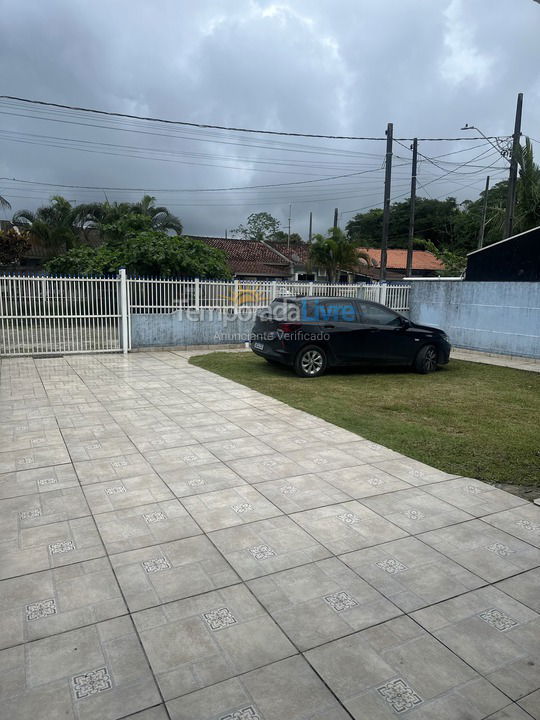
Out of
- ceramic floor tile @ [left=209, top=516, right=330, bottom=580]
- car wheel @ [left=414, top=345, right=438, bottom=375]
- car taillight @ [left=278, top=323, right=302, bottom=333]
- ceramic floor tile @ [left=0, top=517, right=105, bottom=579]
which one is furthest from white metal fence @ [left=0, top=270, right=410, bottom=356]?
ceramic floor tile @ [left=0, top=517, right=105, bottom=579]

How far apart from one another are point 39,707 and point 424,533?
8.26 ft

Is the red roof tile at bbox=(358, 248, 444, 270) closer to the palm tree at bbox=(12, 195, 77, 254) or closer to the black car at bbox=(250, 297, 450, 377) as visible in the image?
the palm tree at bbox=(12, 195, 77, 254)

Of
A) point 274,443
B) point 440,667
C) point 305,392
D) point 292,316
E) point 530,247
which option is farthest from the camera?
point 530,247

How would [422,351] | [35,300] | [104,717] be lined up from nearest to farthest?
[104,717] < [422,351] < [35,300]

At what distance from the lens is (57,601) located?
2648 millimetres

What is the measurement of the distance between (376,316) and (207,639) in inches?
307

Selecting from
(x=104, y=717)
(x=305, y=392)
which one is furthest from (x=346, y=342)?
(x=104, y=717)

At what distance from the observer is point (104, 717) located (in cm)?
195

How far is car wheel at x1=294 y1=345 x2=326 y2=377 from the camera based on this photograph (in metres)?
9.06

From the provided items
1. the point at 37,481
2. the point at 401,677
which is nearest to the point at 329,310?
the point at 37,481

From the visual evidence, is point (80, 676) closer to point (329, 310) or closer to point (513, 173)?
point (329, 310)

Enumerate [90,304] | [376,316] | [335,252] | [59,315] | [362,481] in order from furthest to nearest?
[335,252], [90,304], [59,315], [376,316], [362,481]

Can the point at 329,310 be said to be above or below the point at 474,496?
above

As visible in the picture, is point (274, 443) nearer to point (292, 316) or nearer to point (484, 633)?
point (484, 633)
